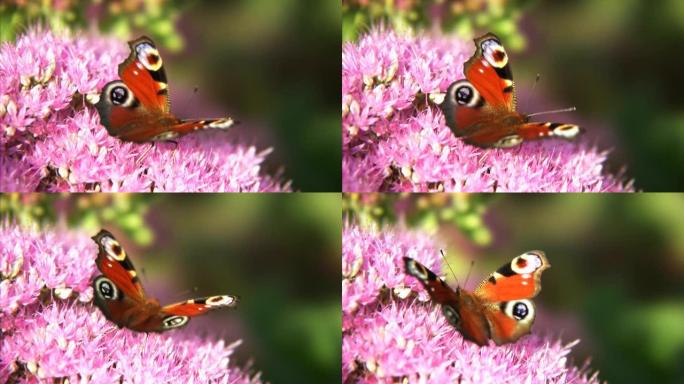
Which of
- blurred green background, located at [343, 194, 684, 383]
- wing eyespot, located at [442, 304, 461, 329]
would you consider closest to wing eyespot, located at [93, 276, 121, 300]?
blurred green background, located at [343, 194, 684, 383]

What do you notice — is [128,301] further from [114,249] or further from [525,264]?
[525,264]

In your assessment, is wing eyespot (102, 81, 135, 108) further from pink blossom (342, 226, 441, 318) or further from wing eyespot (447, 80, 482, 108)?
wing eyespot (447, 80, 482, 108)

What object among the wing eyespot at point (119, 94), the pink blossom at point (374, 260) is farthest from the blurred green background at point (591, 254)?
the wing eyespot at point (119, 94)

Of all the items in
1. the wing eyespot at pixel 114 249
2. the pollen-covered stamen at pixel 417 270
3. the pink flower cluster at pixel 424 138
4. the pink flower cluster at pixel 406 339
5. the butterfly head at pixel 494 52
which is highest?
the butterfly head at pixel 494 52

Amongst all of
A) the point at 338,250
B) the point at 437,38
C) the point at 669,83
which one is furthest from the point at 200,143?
the point at 669,83

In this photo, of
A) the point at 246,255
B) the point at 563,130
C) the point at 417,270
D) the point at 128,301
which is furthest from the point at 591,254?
the point at 128,301

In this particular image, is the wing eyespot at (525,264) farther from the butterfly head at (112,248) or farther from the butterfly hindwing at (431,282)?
the butterfly head at (112,248)
